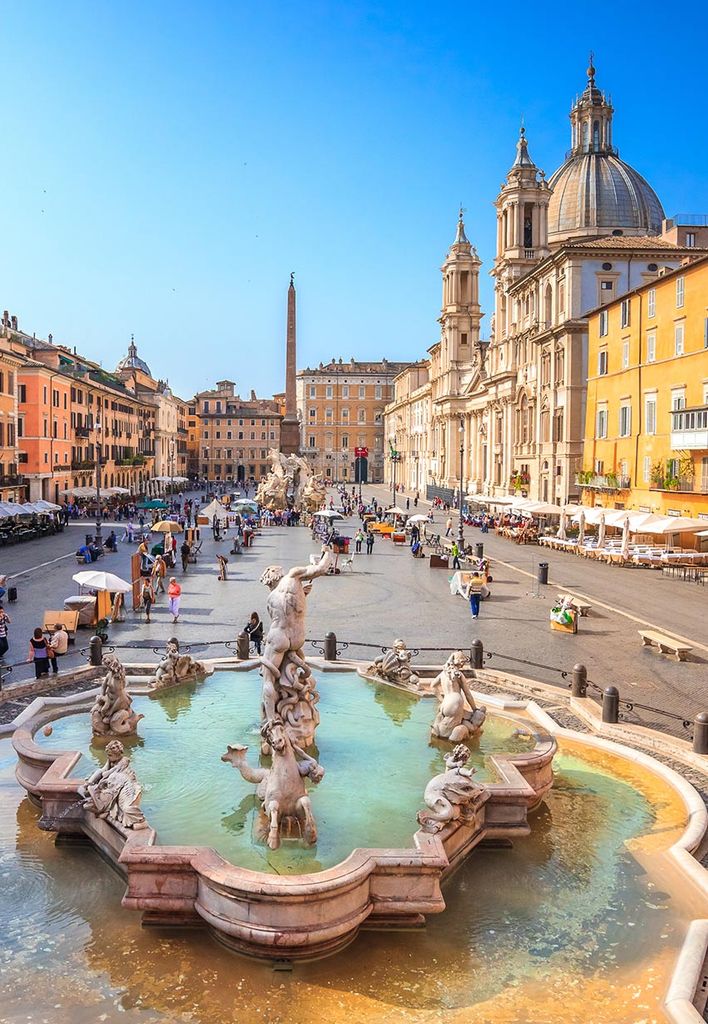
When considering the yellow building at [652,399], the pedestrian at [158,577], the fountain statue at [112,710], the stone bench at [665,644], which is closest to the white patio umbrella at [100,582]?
the pedestrian at [158,577]

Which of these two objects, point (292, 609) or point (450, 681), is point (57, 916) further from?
point (450, 681)

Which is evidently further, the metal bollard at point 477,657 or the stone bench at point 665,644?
the stone bench at point 665,644

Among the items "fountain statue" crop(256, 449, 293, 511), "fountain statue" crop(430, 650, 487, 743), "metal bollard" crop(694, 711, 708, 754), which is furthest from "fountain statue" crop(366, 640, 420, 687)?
"fountain statue" crop(256, 449, 293, 511)

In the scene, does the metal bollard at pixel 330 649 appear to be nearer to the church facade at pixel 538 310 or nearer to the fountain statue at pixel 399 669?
the fountain statue at pixel 399 669

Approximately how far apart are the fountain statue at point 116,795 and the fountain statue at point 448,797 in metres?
2.76

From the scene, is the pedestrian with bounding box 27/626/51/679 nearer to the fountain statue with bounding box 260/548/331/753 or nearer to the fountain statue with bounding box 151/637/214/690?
the fountain statue with bounding box 151/637/214/690

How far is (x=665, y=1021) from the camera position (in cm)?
617

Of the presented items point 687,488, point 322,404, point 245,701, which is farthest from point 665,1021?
point 322,404

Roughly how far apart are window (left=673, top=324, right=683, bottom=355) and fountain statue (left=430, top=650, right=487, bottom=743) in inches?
1101

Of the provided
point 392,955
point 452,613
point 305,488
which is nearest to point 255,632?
point 452,613

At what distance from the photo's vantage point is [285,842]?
27.0ft

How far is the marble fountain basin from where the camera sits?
7094 millimetres

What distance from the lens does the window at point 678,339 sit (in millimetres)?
35125

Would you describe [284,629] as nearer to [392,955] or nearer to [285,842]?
[285,842]
